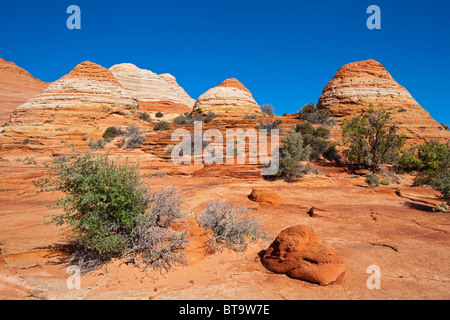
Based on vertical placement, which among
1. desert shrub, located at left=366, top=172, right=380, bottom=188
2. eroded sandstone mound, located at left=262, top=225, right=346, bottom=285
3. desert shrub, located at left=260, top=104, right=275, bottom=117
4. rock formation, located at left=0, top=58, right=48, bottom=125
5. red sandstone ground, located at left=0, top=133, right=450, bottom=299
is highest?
rock formation, located at left=0, top=58, right=48, bottom=125

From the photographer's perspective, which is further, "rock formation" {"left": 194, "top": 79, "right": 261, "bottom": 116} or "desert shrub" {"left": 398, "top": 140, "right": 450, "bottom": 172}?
"rock formation" {"left": 194, "top": 79, "right": 261, "bottom": 116}

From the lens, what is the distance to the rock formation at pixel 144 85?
44.7 meters

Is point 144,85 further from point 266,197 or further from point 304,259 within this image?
point 304,259

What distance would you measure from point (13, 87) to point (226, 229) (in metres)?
56.9

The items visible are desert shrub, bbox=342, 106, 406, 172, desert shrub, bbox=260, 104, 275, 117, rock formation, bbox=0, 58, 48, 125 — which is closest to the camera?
desert shrub, bbox=342, 106, 406, 172

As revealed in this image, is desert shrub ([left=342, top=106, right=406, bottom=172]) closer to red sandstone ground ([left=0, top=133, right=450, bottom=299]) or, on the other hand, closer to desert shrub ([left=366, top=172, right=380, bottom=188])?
desert shrub ([left=366, top=172, right=380, bottom=188])

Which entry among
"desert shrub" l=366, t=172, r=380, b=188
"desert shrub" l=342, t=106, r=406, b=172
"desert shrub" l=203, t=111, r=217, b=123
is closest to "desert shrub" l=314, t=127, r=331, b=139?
"desert shrub" l=342, t=106, r=406, b=172

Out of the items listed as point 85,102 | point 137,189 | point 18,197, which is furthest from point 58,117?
point 137,189

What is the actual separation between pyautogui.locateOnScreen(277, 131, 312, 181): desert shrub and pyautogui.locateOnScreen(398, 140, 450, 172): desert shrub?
18.4ft

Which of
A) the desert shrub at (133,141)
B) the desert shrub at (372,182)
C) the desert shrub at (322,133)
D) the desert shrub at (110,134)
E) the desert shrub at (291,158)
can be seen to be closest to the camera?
the desert shrub at (372,182)

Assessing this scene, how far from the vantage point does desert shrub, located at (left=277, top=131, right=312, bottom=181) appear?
404 inches

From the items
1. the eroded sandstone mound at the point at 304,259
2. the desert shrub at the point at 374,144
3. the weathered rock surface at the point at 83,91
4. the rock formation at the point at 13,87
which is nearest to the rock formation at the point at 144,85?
the rock formation at the point at 13,87

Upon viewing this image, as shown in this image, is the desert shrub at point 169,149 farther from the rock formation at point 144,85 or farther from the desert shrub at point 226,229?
the rock formation at point 144,85

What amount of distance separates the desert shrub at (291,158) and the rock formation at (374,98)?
41.3 feet
